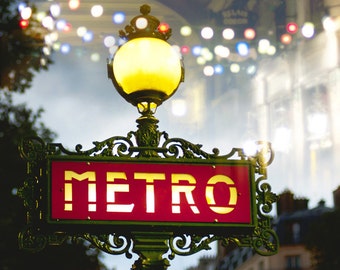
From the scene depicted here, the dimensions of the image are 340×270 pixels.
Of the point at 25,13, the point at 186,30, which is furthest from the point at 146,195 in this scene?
the point at 25,13

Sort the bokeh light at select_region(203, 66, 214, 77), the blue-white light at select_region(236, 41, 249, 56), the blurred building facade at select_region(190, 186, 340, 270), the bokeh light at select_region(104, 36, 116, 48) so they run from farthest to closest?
the blurred building facade at select_region(190, 186, 340, 270), the blue-white light at select_region(236, 41, 249, 56), the bokeh light at select_region(203, 66, 214, 77), the bokeh light at select_region(104, 36, 116, 48)

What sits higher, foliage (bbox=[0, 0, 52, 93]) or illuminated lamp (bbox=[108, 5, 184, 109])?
foliage (bbox=[0, 0, 52, 93])

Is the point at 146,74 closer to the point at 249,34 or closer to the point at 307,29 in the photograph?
the point at 249,34

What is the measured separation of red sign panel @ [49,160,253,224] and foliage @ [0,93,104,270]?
2115cm

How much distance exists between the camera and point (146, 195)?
707 centimetres

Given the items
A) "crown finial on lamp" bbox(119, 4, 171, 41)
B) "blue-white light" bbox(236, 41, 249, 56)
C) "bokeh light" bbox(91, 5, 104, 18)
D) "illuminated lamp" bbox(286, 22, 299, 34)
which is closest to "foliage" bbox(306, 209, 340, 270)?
"illuminated lamp" bbox(286, 22, 299, 34)

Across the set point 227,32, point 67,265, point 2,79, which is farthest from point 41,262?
point 227,32

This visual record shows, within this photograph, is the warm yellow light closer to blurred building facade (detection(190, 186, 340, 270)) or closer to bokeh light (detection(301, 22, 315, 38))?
bokeh light (detection(301, 22, 315, 38))

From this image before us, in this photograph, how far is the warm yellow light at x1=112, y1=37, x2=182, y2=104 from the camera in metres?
7.36

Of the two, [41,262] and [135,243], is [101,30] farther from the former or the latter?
[135,243]

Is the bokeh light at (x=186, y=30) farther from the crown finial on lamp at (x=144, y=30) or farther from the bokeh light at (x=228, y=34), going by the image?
the crown finial on lamp at (x=144, y=30)

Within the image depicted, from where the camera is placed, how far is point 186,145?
7.37m

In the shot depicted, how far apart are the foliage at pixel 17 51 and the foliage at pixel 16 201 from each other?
1.69 metres

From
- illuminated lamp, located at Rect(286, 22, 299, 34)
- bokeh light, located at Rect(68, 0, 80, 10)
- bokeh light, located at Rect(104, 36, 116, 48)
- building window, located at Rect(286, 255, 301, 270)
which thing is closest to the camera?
bokeh light, located at Rect(104, 36, 116, 48)
